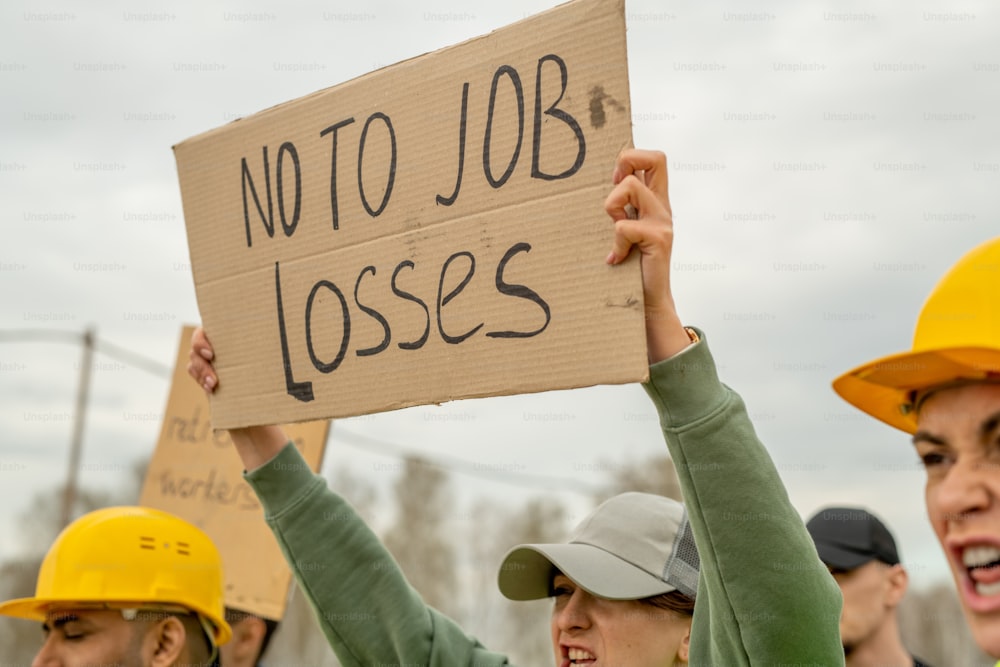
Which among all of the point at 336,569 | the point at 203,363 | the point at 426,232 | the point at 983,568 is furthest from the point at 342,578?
the point at 983,568

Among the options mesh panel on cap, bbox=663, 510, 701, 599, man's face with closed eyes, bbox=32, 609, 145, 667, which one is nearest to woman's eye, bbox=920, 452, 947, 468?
mesh panel on cap, bbox=663, 510, 701, 599

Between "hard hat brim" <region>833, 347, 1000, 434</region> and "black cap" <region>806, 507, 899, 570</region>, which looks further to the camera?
"black cap" <region>806, 507, 899, 570</region>

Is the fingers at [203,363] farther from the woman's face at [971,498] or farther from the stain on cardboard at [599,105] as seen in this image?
the woman's face at [971,498]

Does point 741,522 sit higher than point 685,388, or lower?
lower

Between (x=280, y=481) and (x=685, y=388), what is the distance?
1466mm

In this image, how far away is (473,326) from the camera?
226 centimetres

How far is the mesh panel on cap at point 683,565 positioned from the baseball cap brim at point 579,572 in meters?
0.03

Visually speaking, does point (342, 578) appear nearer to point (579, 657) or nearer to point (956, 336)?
point (579, 657)

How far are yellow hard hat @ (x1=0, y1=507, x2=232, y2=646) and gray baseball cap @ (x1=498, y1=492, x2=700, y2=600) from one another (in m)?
1.24

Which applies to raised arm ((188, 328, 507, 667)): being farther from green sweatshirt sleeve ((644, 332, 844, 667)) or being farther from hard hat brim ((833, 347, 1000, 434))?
hard hat brim ((833, 347, 1000, 434))

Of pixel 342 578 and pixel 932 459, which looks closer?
pixel 932 459

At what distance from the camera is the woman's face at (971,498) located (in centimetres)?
179

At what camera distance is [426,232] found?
2.41m

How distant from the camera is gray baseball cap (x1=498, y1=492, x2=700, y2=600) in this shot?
2.70m
